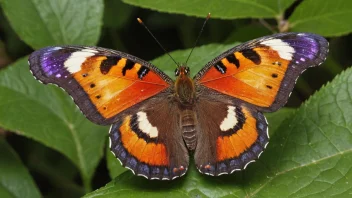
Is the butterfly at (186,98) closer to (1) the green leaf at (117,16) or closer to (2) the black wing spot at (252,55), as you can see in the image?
(2) the black wing spot at (252,55)

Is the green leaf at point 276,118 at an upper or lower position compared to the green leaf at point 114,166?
upper

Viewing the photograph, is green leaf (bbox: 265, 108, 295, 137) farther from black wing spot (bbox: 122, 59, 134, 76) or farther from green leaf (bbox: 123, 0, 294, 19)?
black wing spot (bbox: 122, 59, 134, 76)

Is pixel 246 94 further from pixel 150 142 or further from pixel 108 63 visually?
pixel 108 63

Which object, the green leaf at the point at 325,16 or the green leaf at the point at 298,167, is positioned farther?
the green leaf at the point at 325,16

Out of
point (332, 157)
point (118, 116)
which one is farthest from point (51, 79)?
point (332, 157)

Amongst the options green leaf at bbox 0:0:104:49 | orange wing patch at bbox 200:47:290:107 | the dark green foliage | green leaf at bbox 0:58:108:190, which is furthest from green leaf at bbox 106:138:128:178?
green leaf at bbox 0:0:104:49

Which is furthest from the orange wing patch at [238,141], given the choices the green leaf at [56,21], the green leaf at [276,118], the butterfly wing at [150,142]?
the green leaf at [56,21]

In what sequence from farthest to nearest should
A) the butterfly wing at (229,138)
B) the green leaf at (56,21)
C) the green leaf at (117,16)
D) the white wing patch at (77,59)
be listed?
the green leaf at (117,16) → the green leaf at (56,21) → the white wing patch at (77,59) → the butterfly wing at (229,138)
